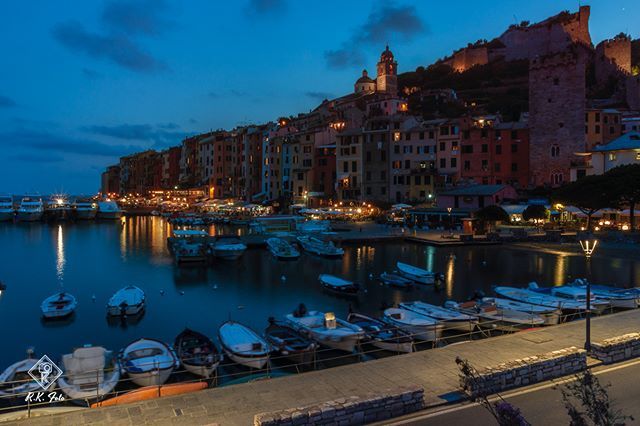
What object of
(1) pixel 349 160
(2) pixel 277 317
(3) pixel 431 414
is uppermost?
(1) pixel 349 160

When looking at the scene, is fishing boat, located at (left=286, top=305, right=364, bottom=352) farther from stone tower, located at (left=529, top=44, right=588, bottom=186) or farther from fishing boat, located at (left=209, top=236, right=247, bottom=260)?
stone tower, located at (left=529, top=44, right=588, bottom=186)

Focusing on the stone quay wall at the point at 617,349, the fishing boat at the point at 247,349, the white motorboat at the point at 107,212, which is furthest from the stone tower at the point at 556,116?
the white motorboat at the point at 107,212

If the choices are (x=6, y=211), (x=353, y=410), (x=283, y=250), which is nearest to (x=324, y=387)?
(x=353, y=410)

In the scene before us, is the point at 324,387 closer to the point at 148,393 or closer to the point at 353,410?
the point at 353,410

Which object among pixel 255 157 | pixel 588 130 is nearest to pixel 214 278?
pixel 588 130

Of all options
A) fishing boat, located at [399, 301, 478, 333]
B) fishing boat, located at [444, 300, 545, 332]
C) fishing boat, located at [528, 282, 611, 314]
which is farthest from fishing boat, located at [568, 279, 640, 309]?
fishing boat, located at [399, 301, 478, 333]

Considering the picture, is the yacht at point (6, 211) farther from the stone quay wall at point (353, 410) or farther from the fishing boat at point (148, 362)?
the stone quay wall at point (353, 410)

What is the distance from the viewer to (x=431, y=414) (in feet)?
32.5

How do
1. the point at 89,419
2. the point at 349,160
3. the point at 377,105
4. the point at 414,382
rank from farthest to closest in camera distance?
the point at 377,105 → the point at 349,160 → the point at 414,382 → the point at 89,419

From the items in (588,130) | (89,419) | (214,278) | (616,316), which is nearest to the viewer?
(89,419)

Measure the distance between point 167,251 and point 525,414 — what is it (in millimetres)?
44155

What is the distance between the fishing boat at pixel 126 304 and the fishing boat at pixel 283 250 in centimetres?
1805

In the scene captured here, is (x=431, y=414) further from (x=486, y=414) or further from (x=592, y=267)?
(x=592, y=267)

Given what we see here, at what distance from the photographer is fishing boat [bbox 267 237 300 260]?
1730 inches
